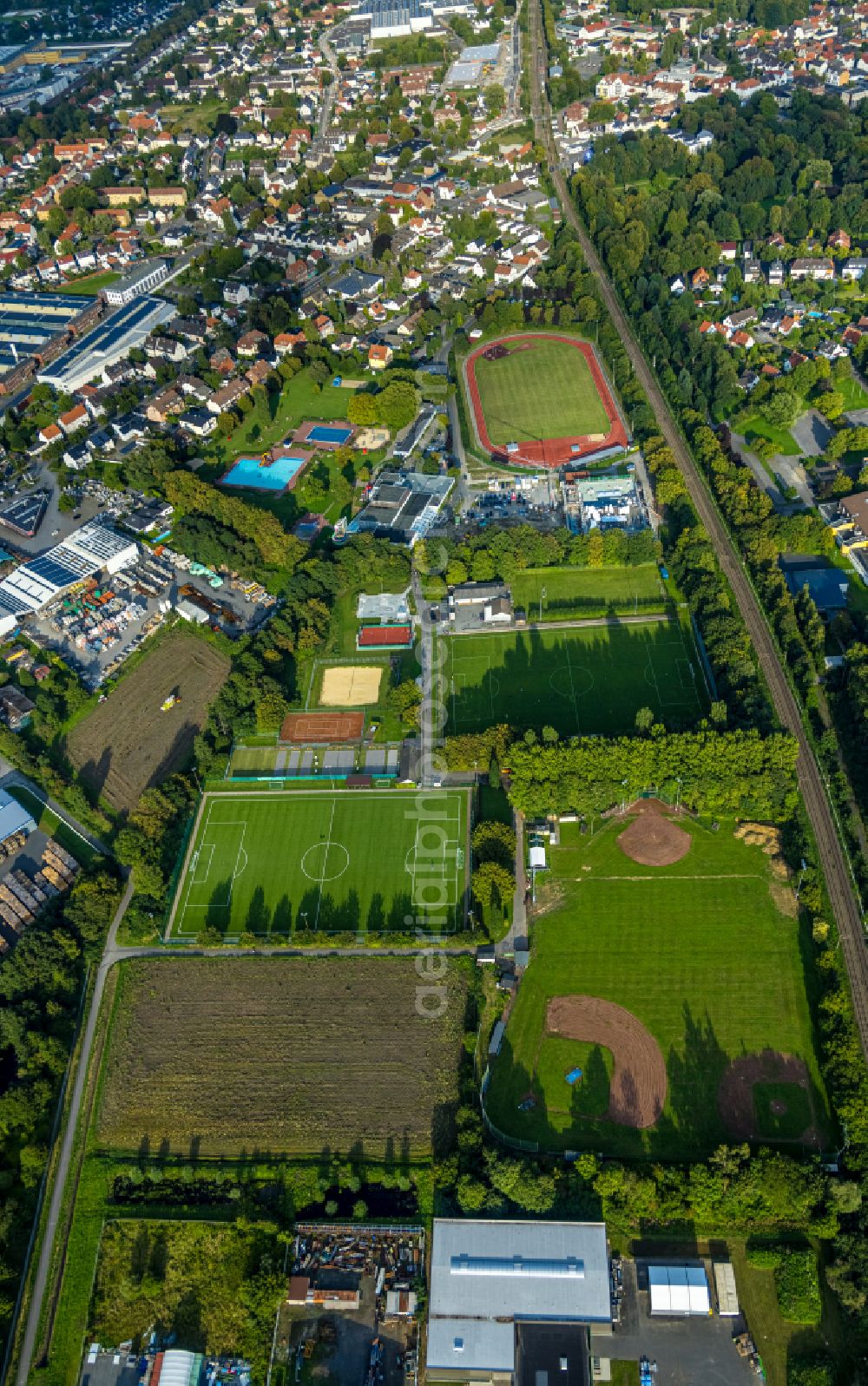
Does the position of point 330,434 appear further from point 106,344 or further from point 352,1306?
point 352,1306

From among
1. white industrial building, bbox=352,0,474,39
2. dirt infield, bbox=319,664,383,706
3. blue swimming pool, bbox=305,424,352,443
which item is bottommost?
dirt infield, bbox=319,664,383,706

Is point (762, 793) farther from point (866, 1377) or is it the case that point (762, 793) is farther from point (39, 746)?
point (39, 746)

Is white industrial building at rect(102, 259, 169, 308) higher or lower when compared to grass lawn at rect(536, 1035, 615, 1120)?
higher

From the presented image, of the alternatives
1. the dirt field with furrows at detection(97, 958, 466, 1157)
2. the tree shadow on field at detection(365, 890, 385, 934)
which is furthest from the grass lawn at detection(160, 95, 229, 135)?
the dirt field with furrows at detection(97, 958, 466, 1157)

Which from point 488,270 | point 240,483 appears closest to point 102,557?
point 240,483

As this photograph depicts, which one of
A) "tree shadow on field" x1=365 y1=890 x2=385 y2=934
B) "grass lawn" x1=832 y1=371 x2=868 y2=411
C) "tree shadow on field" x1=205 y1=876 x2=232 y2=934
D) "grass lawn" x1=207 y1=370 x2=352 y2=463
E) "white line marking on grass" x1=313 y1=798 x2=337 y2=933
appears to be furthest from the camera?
"grass lawn" x1=207 y1=370 x2=352 y2=463

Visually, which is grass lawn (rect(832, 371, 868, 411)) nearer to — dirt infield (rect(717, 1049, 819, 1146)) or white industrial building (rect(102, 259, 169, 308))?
dirt infield (rect(717, 1049, 819, 1146))
